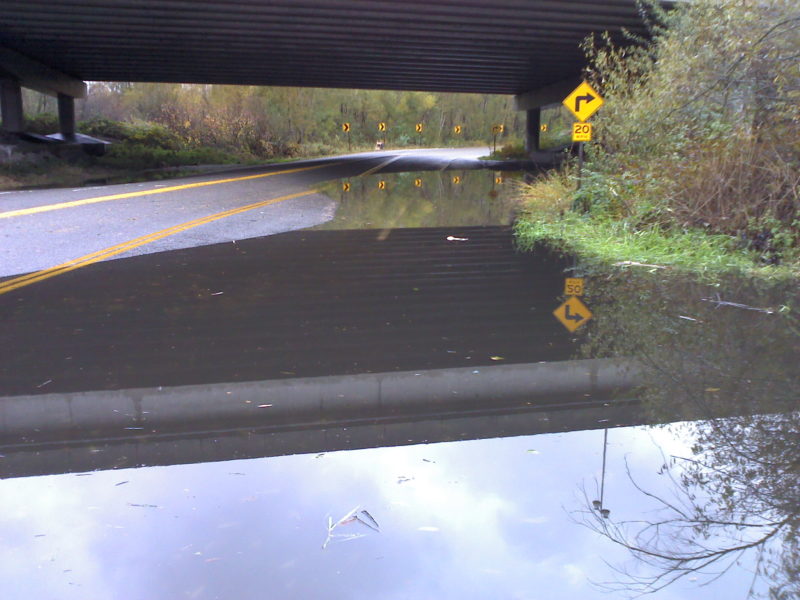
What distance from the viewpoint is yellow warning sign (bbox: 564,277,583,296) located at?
24.9ft

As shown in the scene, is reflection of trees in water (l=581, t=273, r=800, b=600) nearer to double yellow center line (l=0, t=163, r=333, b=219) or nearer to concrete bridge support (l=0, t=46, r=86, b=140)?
double yellow center line (l=0, t=163, r=333, b=219)

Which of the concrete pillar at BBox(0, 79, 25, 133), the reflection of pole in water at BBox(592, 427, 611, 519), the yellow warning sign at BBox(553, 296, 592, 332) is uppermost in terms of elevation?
the concrete pillar at BBox(0, 79, 25, 133)

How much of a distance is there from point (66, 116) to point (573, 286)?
129ft

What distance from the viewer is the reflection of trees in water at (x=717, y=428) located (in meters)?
2.96

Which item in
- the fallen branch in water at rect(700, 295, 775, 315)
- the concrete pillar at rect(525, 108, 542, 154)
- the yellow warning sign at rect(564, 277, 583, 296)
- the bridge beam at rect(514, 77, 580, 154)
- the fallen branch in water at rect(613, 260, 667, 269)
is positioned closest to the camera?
the fallen branch in water at rect(700, 295, 775, 315)

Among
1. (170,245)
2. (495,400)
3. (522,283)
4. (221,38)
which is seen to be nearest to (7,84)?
(221,38)

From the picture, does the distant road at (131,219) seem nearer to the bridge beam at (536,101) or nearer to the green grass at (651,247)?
the green grass at (651,247)

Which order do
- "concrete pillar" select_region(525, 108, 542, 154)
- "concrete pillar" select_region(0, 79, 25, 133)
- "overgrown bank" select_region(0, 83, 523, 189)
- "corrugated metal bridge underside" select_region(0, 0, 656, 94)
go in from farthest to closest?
"concrete pillar" select_region(525, 108, 542, 154)
"concrete pillar" select_region(0, 79, 25, 133)
"overgrown bank" select_region(0, 83, 523, 189)
"corrugated metal bridge underside" select_region(0, 0, 656, 94)

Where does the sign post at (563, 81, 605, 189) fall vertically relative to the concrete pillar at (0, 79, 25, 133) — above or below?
below

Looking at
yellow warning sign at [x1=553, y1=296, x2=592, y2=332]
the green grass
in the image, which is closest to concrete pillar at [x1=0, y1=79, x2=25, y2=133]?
the green grass

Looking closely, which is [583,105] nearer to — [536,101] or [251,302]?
[251,302]

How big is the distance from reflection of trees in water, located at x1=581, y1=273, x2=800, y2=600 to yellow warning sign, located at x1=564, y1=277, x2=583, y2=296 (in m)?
0.23

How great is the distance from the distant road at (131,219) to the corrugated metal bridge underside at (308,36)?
18.7 ft

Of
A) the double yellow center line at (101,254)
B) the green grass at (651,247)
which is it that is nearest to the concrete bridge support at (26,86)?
the double yellow center line at (101,254)
